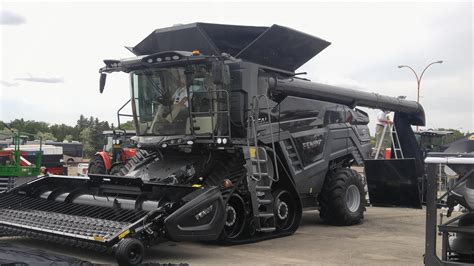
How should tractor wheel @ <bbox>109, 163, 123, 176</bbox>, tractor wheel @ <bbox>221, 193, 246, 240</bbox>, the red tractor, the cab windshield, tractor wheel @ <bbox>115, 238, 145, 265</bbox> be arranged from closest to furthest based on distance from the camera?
tractor wheel @ <bbox>115, 238, 145, 265</bbox>
tractor wheel @ <bbox>221, 193, 246, 240</bbox>
the cab windshield
tractor wheel @ <bbox>109, 163, 123, 176</bbox>
the red tractor

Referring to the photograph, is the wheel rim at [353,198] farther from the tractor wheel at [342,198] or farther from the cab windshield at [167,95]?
the cab windshield at [167,95]

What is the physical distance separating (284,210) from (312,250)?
160cm

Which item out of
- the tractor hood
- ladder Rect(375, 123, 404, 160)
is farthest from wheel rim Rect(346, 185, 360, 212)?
the tractor hood

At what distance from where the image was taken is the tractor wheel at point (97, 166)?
15055 mm

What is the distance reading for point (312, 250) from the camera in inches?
316

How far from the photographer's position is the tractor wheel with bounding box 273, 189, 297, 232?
30.6 feet

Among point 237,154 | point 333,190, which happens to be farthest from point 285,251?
point 333,190

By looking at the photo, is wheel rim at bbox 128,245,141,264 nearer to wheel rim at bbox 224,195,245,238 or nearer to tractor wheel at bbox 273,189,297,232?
wheel rim at bbox 224,195,245,238

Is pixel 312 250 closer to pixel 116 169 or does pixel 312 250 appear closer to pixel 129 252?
pixel 129 252

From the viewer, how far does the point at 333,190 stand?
10.7m

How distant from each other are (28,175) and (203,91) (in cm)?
986

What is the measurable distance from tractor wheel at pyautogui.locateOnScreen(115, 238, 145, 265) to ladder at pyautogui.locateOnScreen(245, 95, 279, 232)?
2.54 meters

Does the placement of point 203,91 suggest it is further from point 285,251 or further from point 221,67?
point 285,251

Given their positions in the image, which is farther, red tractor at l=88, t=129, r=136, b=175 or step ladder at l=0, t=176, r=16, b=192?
step ladder at l=0, t=176, r=16, b=192
